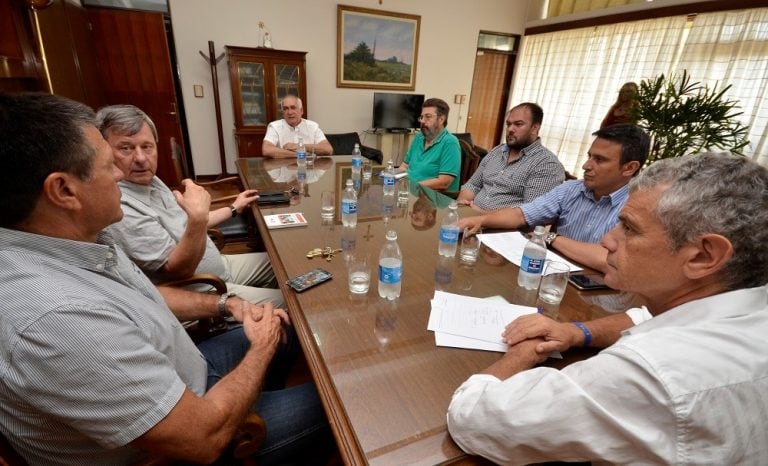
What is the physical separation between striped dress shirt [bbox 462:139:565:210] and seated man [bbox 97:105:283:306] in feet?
5.25

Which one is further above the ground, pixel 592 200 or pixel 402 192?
pixel 592 200

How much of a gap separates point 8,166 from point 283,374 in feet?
3.29

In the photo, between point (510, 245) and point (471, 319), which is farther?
point (510, 245)

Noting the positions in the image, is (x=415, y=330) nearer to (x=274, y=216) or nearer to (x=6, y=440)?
(x=6, y=440)

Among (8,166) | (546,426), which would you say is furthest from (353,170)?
(546,426)

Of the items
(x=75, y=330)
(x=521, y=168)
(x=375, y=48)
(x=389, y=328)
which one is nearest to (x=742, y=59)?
(x=521, y=168)

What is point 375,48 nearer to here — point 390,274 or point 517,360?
point 390,274

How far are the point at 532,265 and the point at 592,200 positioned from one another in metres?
0.83

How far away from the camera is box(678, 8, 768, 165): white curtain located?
3.22 m

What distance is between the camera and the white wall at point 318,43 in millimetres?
4266

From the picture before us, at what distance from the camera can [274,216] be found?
5.55 feet

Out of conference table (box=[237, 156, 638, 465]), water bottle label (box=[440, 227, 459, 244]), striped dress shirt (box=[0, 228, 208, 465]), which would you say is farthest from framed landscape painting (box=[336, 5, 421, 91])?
striped dress shirt (box=[0, 228, 208, 465])

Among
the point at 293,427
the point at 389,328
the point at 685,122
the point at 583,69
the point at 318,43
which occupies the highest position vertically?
the point at 318,43

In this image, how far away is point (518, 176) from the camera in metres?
2.30
